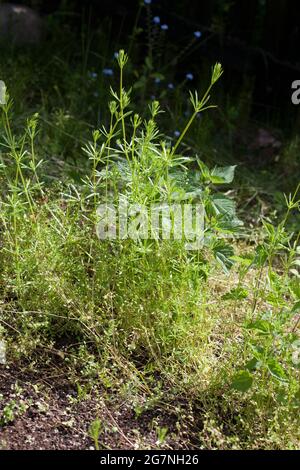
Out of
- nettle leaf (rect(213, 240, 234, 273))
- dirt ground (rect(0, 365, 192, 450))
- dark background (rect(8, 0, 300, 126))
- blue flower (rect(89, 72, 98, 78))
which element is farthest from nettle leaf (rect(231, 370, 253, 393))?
dark background (rect(8, 0, 300, 126))

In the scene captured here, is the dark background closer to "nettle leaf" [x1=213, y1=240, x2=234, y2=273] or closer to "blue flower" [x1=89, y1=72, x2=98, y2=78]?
"blue flower" [x1=89, y1=72, x2=98, y2=78]

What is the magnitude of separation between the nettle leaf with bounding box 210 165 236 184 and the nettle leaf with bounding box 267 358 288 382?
77 centimetres

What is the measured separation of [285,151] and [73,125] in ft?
3.94

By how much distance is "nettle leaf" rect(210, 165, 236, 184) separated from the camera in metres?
2.92

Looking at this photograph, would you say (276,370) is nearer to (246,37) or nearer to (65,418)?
(65,418)

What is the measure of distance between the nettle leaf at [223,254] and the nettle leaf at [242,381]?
0.49 m

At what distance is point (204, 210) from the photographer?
9.50 ft

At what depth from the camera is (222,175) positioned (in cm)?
295

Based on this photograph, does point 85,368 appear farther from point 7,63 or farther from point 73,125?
point 7,63

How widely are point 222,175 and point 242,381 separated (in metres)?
0.84

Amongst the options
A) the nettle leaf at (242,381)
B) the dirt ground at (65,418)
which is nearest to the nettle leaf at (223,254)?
the nettle leaf at (242,381)

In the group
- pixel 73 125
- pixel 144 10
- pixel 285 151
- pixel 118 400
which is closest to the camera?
pixel 118 400
